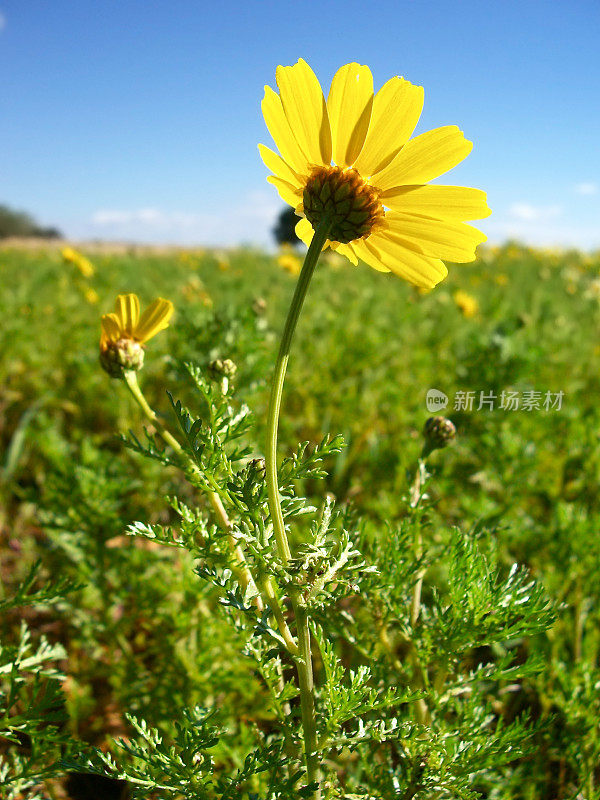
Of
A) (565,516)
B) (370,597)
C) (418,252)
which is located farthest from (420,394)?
(418,252)

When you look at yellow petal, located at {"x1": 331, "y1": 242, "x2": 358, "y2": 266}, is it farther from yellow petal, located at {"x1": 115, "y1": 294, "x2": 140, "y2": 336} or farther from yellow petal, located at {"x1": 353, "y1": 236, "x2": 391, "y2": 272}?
yellow petal, located at {"x1": 115, "y1": 294, "x2": 140, "y2": 336}

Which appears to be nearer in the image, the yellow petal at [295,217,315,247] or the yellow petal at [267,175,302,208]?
the yellow petal at [267,175,302,208]

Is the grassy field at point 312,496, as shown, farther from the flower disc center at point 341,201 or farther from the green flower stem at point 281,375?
the flower disc center at point 341,201

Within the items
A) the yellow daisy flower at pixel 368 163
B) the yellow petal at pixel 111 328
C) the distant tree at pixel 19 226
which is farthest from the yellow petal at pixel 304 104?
the distant tree at pixel 19 226

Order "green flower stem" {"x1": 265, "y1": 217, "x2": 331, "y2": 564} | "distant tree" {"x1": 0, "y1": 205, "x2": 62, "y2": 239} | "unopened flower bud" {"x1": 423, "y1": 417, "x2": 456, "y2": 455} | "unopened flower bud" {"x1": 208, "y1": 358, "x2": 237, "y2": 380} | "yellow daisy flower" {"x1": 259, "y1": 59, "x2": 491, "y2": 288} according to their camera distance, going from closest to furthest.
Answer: "green flower stem" {"x1": 265, "y1": 217, "x2": 331, "y2": 564} → "yellow daisy flower" {"x1": 259, "y1": 59, "x2": 491, "y2": 288} → "unopened flower bud" {"x1": 208, "y1": 358, "x2": 237, "y2": 380} → "unopened flower bud" {"x1": 423, "y1": 417, "x2": 456, "y2": 455} → "distant tree" {"x1": 0, "y1": 205, "x2": 62, "y2": 239}

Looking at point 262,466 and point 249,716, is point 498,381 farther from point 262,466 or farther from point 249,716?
point 262,466


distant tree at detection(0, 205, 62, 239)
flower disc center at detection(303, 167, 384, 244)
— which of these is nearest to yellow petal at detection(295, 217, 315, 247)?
flower disc center at detection(303, 167, 384, 244)
